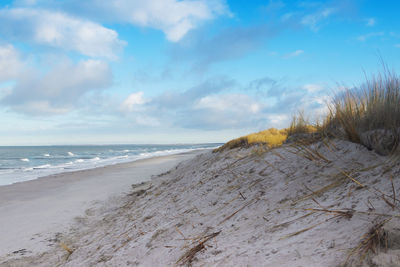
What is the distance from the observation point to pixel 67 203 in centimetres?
656

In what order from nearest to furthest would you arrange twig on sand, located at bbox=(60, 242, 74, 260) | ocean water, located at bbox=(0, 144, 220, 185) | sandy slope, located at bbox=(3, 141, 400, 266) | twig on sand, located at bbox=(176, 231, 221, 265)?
sandy slope, located at bbox=(3, 141, 400, 266) → twig on sand, located at bbox=(176, 231, 221, 265) → twig on sand, located at bbox=(60, 242, 74, 260) → ocean water, located at bbox=(0, 144, 220, 185)

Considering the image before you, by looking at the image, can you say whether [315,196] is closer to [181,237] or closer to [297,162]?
[297,162]

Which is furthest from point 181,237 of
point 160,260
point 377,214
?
point 377,214

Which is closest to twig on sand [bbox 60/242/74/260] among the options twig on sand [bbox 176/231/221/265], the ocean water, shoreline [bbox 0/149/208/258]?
shoreline [bbox 0/149/208/258]

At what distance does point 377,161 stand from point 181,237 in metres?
2.08

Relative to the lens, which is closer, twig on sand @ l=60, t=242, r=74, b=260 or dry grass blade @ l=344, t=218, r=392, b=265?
dry grass blade @ l=344, t=218, r=392, b=265

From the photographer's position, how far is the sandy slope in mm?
1639

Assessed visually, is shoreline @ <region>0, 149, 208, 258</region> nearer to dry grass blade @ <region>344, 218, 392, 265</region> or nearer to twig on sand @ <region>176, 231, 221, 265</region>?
twig on sand @ <region>176, 231, 221, 265</region>

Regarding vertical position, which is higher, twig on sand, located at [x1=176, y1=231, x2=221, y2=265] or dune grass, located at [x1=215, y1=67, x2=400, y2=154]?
dune grass, located at [x1=215, y1=67, x2=400, y2=154]

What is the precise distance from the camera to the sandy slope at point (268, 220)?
164 cm

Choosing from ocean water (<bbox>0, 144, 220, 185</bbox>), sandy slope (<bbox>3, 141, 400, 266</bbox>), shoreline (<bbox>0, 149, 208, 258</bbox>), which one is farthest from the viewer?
ocean water (<bbox>0, 144, 220, 185</bbox>)

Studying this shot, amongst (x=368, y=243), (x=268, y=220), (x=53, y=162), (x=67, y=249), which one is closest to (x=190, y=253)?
(x=268, y=220)

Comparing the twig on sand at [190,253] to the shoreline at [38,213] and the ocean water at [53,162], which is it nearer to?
the shoreline at [38,213]

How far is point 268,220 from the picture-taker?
2.24m
